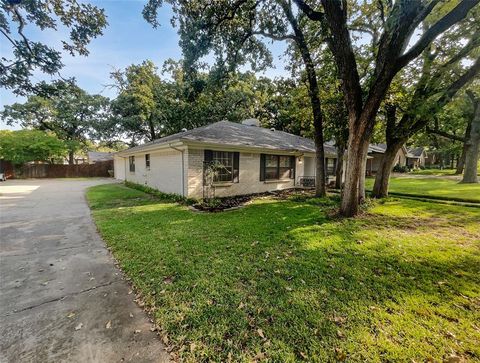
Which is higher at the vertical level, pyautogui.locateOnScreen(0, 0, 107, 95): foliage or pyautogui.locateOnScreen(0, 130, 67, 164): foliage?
pyautogui.locateOnScreen(0, 0, 107, 95): foliage

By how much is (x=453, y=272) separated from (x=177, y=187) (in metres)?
9.65

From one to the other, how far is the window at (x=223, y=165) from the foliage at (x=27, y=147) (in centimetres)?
2582

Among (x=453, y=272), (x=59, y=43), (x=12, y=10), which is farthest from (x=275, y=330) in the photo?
(x=12, y=10)

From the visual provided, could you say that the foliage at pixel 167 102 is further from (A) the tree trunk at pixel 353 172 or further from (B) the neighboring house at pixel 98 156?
(A) the tree trunk at pixel 353 172

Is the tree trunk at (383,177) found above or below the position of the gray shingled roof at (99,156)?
below

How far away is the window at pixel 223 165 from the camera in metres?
10.2

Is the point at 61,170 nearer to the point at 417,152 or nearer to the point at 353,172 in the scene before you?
the point at 353,172

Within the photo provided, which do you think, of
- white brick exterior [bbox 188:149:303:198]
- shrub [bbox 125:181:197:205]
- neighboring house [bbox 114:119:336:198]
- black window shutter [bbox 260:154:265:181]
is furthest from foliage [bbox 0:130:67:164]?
black window shutter [bbox 260:154:265:181]

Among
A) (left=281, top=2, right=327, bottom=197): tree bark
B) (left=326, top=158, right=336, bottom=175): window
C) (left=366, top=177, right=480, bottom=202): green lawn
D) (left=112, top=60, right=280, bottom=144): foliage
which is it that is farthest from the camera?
(left=112, top=60, right=280, bottom=144): foliage

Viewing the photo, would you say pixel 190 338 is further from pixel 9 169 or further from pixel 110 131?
pixel 9 169

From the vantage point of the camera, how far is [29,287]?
3418mm

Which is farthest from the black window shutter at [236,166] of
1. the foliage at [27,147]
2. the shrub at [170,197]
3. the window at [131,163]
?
the foliage at [27,147]

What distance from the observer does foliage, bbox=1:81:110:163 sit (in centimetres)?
2961

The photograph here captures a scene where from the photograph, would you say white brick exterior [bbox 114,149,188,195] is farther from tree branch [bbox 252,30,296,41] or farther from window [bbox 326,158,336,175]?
window [bbox 326,158,336,175]
